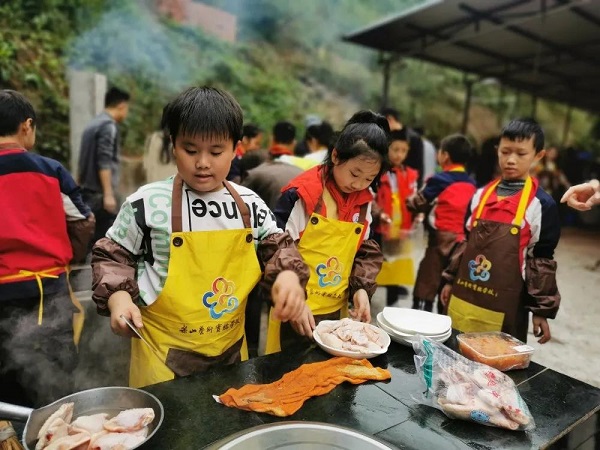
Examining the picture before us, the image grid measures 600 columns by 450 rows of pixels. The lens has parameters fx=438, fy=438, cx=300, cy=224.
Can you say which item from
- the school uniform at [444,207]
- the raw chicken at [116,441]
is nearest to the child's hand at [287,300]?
the raw chicken at [116,441]

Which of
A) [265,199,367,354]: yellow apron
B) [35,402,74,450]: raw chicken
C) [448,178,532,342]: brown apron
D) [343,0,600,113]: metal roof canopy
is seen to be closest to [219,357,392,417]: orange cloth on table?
[35,402,74,450]: raw chicken

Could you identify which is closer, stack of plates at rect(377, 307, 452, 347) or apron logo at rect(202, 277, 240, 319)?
apron logo at rect(202, 277, 240, 319)

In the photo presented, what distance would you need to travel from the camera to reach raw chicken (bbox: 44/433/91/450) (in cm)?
128

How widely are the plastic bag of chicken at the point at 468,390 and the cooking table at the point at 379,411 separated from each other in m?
0.04

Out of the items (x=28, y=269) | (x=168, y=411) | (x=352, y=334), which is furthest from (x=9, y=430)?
(x=28, y=269)

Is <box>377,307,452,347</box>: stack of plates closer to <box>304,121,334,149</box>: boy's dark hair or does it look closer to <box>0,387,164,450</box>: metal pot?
<box>0,387,164,450</box>: metal pot

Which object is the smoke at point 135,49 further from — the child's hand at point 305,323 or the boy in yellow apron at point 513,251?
the child's hand at point 305,323

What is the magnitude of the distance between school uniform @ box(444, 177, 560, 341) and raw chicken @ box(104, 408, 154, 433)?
2.29m

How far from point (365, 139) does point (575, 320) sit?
4774 millimetres

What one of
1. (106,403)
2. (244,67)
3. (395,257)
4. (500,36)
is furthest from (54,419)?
(244,67)

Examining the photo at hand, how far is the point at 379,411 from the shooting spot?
1586mm

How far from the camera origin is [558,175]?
1234cm

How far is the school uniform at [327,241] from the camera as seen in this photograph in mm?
2484

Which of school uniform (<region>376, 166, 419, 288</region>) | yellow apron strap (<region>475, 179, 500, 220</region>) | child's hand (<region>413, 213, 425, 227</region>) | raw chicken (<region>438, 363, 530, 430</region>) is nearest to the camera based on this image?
raw chicken (<region>438, 363, 530, 430</region>)
